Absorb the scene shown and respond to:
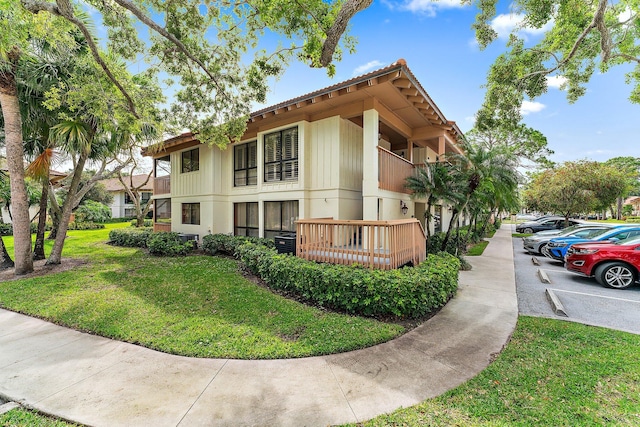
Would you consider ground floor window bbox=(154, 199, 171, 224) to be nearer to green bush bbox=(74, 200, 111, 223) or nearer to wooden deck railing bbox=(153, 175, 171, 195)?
wooden deck railing bbox=(153, 175, 171, 195)

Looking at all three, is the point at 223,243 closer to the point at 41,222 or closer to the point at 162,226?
the point at 41,222

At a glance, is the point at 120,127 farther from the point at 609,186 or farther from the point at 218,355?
the point at 609,186

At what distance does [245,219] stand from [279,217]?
2426mm

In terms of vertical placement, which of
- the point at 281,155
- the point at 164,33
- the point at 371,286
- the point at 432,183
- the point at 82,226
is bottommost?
the point at 371,286

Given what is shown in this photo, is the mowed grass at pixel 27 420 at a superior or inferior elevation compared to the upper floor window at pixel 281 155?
inferior

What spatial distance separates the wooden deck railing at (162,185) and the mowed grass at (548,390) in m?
16.3

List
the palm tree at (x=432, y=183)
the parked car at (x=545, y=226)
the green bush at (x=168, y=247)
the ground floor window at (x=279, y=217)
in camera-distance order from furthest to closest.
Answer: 1. the parked car at (x=545, y=226)
2. the green bush at (x=168, y=247)
3. the ground floor window at (x=279, y=217)
4. the palm tree at (x=432, y=183)

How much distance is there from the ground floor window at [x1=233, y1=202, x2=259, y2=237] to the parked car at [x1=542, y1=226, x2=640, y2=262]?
1255 centimetres

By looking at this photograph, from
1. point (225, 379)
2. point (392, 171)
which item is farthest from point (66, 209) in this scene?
point (392, 171)

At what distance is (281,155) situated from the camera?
10.3 meters

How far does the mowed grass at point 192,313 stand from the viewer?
412 centimetres

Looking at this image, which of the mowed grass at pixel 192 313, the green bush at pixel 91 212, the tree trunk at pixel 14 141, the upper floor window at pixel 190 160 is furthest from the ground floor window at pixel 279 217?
the green bush at pixel 91 212

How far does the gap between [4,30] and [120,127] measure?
12.3ft

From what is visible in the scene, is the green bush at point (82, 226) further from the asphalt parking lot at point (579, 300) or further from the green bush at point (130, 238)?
the asphalt parking lot at point (579, 300)
